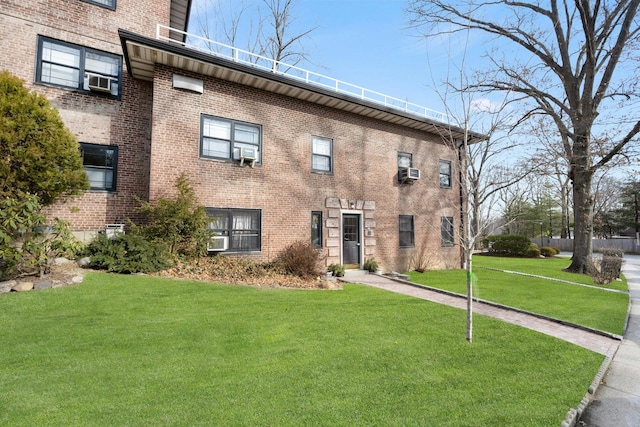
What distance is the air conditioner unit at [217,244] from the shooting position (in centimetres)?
990

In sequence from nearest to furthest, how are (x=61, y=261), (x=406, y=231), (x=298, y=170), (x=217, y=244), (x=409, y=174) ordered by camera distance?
(x=61, y=261) < (x=217, y=244) < (x=298, y=170) < (x=409, y=174) < (x=406, y=231)

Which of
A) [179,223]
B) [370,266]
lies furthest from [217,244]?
[370,266]

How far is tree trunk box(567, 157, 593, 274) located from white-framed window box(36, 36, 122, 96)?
1972cm

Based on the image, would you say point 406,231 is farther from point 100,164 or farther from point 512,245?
point 512,245

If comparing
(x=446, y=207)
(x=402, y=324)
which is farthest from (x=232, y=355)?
(x=446, y=207)

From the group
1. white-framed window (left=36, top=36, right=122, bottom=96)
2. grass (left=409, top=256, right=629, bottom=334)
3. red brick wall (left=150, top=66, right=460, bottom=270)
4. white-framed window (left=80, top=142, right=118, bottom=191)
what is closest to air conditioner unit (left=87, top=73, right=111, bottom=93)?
white-framed window (left=36, top=36, right=122, bottom=96)

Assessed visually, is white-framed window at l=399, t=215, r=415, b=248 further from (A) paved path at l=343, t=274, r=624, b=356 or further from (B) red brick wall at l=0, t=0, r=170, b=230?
(B) red brick wall at l=0, t=0, r=170, b=230

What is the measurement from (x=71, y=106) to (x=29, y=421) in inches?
378

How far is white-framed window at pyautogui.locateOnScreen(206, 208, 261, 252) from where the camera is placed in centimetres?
1047

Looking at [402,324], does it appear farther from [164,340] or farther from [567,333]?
[164,340]

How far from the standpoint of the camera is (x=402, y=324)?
19.1 ft

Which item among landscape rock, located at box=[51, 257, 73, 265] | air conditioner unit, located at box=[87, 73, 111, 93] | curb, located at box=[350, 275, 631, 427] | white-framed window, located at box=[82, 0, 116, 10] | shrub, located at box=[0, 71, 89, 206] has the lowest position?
curb, located at box=[350, 275, 631, 427]

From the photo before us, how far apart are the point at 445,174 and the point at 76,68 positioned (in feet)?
52.1

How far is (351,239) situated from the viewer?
43.9 ft
